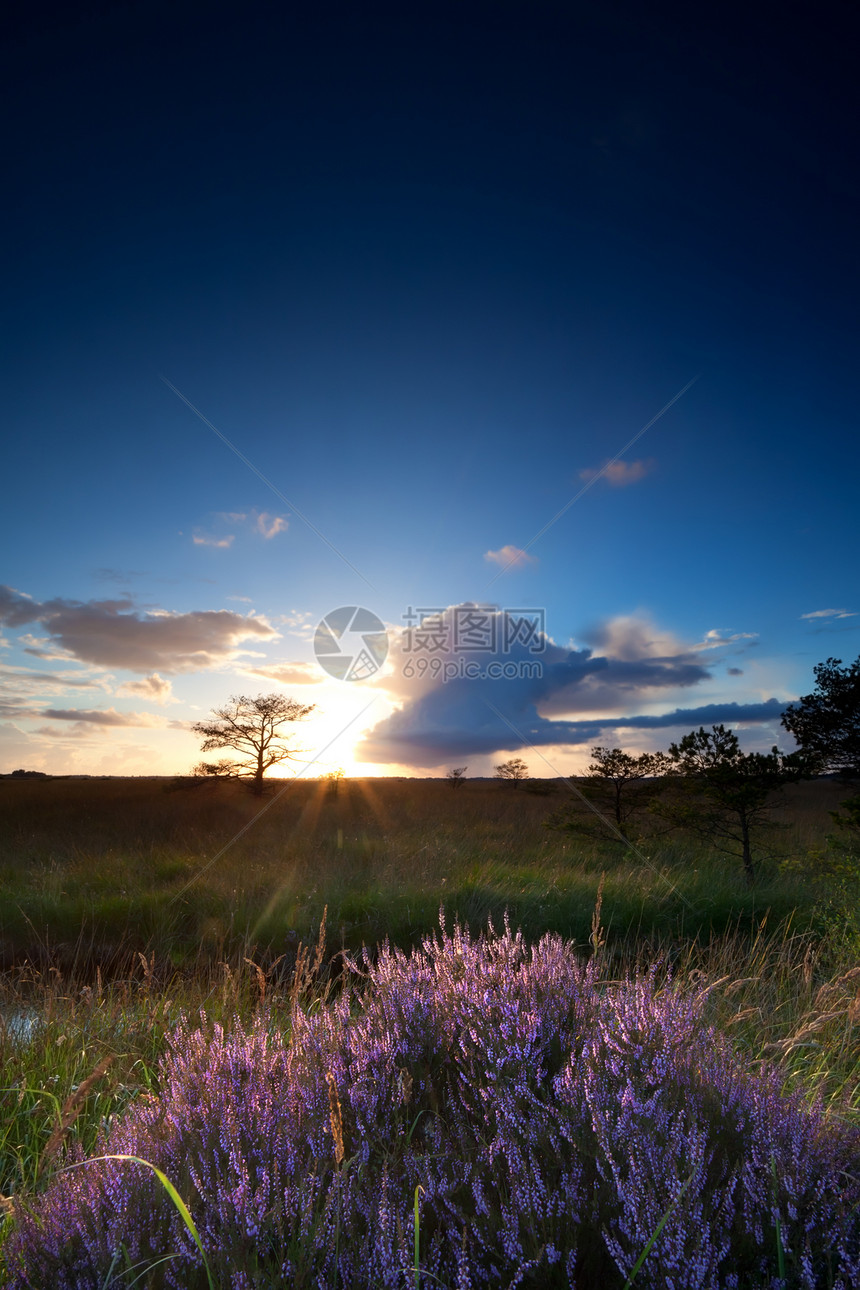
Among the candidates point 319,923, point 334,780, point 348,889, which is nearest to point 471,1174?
point 319,923

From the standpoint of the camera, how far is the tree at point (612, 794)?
15477 mm

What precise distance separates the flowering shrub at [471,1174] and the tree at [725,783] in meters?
10.2

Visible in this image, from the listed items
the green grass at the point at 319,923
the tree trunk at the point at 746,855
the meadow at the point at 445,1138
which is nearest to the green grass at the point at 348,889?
the green grass at the point at 319,923

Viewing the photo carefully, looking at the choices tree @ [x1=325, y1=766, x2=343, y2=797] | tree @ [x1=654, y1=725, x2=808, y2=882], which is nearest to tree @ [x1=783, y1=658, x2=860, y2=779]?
tree @ [x1=654, y1=725, x2=808, y2=882]

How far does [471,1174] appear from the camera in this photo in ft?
6.59

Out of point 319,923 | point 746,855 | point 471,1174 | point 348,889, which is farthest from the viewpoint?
point 746,855

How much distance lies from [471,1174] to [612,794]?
1591cm

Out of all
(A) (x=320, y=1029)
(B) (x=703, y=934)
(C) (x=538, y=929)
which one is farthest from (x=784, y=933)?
(A) (x=320, y=1029)

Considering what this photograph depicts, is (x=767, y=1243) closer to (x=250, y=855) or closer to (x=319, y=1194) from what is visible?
(x=319, y=1194)

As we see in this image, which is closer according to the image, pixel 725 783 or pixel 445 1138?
pixel 445 1138

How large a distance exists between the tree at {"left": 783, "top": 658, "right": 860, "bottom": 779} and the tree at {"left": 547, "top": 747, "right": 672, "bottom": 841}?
4387 mm

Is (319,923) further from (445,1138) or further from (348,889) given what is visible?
(445,1138)

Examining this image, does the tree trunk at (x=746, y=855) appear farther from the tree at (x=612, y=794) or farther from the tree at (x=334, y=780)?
the tree at (x=334, y=780)

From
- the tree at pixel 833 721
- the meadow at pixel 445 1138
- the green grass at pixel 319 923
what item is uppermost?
the tree at pixel 833 721
